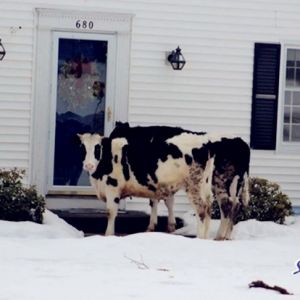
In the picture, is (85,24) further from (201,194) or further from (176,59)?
(201,194)

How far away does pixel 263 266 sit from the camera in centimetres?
927

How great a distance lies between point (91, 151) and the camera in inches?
440

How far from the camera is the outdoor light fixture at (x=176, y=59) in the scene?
42.3ft

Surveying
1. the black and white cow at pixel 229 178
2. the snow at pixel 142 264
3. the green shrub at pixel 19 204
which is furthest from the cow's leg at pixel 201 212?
the green shrub at pixel 19 204

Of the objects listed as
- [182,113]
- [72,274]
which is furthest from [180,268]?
[182,113]

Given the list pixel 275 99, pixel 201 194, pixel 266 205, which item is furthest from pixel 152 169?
pixel 275 99

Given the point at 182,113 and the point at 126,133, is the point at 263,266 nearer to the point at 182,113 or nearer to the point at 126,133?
the point at 126,133

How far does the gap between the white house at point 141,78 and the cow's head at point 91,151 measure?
1765mm

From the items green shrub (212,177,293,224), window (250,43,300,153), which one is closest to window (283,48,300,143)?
window (250,43,300,153)

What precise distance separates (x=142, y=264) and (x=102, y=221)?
10.5 feet

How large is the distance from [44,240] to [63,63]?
3.55m

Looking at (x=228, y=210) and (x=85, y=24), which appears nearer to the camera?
(x=228, y=210)

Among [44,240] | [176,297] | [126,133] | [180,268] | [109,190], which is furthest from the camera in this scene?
[126,133]

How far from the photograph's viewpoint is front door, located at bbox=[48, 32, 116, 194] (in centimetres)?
1295
